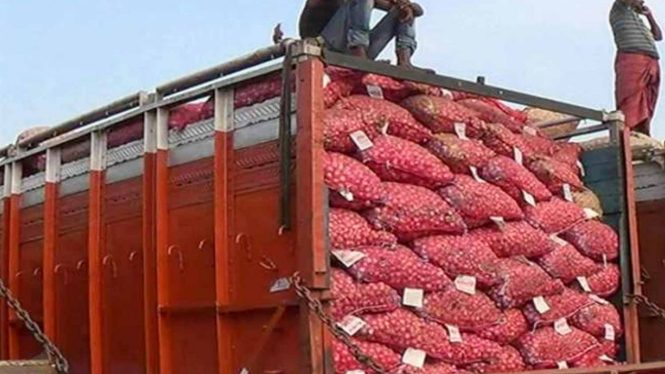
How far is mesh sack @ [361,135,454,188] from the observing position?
453 centimetres

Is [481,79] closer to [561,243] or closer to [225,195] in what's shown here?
[561,243]

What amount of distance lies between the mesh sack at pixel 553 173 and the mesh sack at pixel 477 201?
42 cm

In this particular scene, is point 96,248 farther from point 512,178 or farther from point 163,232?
point 512,178

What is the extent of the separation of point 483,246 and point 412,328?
0.62 meters

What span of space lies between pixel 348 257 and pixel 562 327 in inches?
55.1

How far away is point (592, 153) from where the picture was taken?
19.5ft

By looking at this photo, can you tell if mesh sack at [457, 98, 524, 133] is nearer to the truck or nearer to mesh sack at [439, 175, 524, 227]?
the truck

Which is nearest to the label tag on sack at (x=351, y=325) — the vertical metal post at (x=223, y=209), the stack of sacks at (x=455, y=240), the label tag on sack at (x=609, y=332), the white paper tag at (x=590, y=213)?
the stack of sacks at (x=455, y=240)

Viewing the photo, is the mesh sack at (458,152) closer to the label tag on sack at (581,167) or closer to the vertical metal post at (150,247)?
the label tag on sack at (581,167)

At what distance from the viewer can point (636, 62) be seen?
7.95 metres

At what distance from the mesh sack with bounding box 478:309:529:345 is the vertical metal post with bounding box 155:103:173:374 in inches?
55.4

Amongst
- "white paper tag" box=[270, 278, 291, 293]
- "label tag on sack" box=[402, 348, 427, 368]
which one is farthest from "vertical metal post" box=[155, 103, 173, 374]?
"label tag on sack" box=[402, 348, 427, 368]

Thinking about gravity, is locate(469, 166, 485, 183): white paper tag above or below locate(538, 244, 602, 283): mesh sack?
above

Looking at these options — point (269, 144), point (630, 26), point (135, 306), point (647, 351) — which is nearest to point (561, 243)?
point (647, 351)
